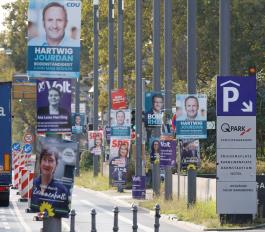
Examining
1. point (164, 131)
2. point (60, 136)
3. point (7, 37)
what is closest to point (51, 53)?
point (60, 136)

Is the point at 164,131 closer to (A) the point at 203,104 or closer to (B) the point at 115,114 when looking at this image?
(A) the point at 203,104

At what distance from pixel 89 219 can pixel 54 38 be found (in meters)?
16.7

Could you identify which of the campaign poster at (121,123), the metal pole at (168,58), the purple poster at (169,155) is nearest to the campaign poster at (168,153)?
the purple poster at (169,155)

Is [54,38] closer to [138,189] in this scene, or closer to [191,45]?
[191,45]

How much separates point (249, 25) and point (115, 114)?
65.8ft

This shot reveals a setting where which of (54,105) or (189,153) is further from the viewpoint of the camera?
(189,153)

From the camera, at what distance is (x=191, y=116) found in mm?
33438

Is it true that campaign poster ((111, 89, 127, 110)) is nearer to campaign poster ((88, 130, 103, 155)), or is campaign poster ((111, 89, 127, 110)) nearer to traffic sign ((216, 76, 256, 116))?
campaign poster ((88, 130, 103, 155))

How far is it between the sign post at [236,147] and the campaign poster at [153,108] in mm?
12517

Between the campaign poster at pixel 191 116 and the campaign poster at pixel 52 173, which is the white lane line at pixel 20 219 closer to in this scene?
the campaign poster at pixel 191 116

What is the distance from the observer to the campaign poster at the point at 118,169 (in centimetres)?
4966

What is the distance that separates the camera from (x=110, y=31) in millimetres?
56250

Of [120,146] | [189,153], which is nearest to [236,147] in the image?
[189,153]

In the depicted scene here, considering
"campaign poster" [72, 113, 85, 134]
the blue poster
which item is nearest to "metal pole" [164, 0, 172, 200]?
the blue poster
